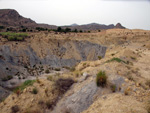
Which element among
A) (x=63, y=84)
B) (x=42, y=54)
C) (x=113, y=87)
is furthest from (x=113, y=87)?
(x=42, y=54)

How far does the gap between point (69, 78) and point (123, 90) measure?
2.79 metres

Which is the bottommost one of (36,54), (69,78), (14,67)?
(14,67)

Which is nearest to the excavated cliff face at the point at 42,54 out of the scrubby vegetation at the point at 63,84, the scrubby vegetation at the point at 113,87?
the scrubby vegetation at the point at 63,84

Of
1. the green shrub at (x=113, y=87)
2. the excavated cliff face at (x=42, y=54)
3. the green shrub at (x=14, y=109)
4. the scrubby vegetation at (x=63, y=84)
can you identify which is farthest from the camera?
the excavated cliff face at (x=42, y=54)

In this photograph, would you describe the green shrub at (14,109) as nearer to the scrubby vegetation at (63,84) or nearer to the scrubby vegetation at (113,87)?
the scrubby vegetation at (63,84)

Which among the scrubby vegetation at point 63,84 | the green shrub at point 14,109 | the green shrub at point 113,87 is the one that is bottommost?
the green shrub at point 14,109

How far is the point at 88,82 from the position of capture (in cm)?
599

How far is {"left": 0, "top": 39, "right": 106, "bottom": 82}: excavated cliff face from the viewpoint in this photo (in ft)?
72.8

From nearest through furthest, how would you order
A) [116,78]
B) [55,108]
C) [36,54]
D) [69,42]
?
[55,108] → [116,78] → [36,54] → [69,42]

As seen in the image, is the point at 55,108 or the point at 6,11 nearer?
the point at 55,108

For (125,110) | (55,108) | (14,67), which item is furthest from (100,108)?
(14,67)

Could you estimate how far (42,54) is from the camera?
2642 centimetres

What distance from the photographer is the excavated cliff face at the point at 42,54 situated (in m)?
22.2

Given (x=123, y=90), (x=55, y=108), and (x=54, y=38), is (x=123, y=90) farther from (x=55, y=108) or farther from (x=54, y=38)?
(x=54, y=38)
